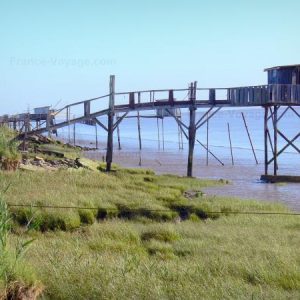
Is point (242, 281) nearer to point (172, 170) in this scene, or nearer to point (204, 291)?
point (204, 291)

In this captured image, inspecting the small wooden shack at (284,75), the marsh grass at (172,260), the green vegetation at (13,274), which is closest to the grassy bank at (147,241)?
the marsh grass at (172,260)

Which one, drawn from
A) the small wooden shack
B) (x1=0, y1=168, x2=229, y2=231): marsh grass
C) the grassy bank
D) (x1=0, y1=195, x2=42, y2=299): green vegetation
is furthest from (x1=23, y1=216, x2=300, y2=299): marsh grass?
the small wooden shack

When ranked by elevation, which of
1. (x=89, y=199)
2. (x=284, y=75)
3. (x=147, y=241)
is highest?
(x=284, y=75)

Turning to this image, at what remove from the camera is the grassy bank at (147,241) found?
292 inches

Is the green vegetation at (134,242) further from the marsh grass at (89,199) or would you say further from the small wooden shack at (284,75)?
the small wooden shack at (284,75)

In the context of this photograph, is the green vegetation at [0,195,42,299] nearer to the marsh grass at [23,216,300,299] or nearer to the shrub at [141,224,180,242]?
the marsh grass at [23,216,300,299]

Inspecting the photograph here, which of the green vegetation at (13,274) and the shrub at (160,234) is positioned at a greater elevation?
the green vegetation at (13,274)

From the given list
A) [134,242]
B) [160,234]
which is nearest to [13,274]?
[134,242]

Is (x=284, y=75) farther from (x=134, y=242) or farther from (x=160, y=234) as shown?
(x=134, y=242)

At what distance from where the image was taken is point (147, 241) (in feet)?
39.4

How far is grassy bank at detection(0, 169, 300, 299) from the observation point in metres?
7.41

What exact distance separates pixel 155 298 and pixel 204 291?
2.08 feet

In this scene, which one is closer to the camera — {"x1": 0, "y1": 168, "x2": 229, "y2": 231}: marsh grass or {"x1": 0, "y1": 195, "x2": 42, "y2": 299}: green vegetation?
{"x1": 0, "y1": 195, "x2": 42, "y2": 299}: green vegetation

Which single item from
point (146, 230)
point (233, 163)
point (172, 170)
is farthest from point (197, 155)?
point (146, 230)
